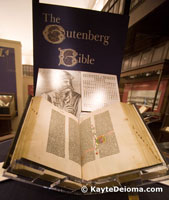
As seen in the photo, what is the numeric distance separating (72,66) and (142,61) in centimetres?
232

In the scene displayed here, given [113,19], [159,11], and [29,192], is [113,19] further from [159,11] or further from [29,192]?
[159,11]

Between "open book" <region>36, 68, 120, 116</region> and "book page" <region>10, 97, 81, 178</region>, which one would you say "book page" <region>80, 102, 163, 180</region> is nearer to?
"book page" <region>10, 97, 81, 178</region>

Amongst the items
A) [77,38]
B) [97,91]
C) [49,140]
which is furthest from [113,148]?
[77,38]

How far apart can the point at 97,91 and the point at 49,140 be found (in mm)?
434

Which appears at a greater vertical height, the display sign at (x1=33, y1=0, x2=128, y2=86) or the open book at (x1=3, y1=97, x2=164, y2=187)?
the display sign at (x1=33, y1=0, x2=128, y2=86)

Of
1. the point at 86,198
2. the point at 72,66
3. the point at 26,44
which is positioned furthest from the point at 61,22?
the point at 26,44

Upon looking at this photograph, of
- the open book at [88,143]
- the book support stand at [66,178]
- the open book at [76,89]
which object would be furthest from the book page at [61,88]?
the book support stand at [66,178]

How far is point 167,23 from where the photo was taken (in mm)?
1505

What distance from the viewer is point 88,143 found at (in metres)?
0.38

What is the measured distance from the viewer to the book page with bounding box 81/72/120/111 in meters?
0.62

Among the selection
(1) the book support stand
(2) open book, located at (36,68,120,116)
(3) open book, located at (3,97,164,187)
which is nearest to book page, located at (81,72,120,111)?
(2) open book, located at (36,68,120,116)

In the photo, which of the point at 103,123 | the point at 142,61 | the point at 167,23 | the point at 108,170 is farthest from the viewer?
the point at 142,61

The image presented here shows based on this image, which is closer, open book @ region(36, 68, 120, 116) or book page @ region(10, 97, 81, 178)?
book page @ region(10, 97, 81, 178)

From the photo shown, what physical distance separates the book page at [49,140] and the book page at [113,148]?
0.05 m
